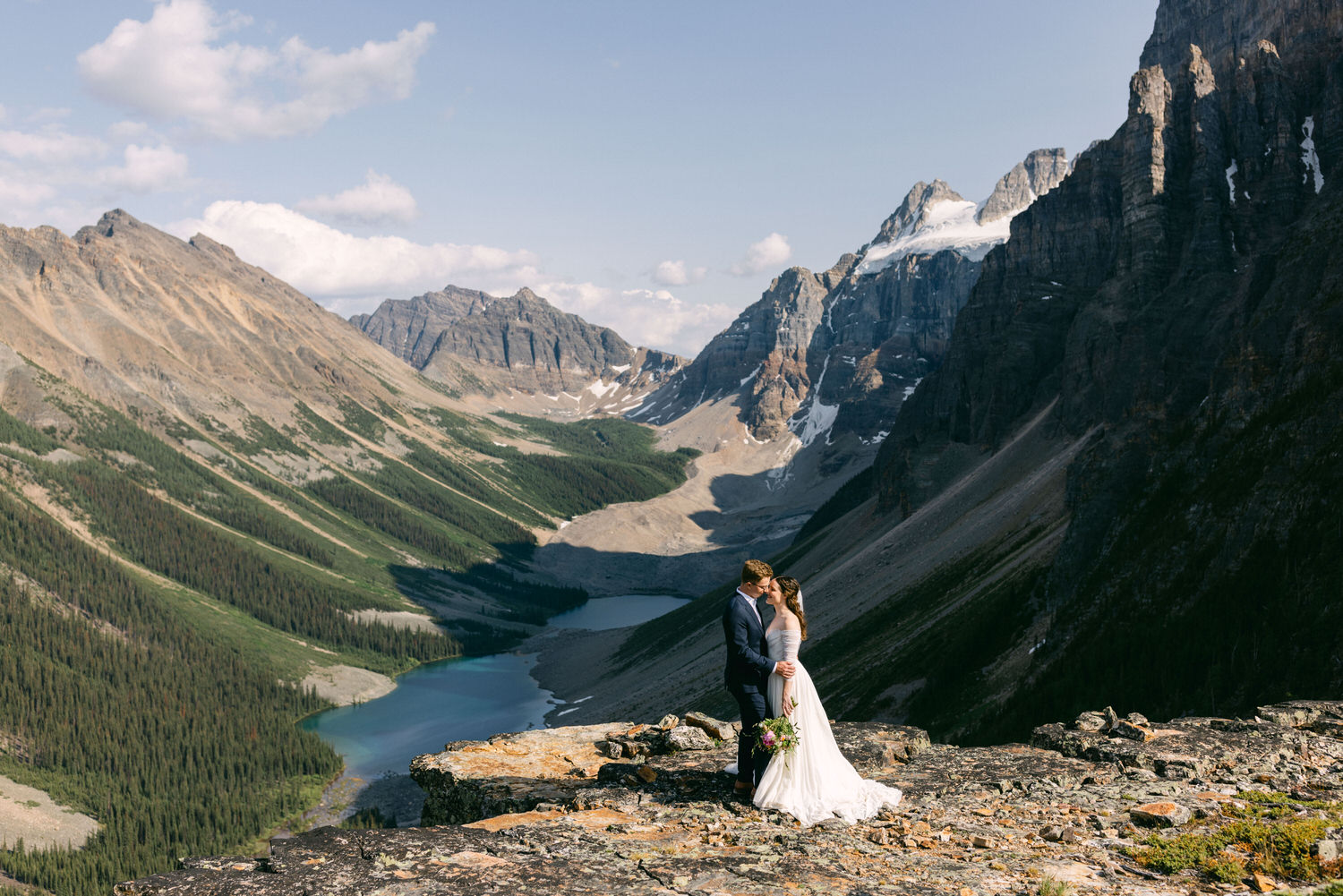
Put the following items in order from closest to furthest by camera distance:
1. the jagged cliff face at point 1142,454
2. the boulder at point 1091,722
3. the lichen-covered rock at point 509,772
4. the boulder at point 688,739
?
the lichen-covered rock at point 509,772 → the boulder at point 1091,722 → the boulder at point 688,739 → the jagged cliff face at point 1142,454

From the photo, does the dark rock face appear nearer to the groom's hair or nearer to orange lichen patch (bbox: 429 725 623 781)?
the groom's hair

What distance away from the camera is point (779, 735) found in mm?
16250

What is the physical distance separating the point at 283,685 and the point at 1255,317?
184 metres

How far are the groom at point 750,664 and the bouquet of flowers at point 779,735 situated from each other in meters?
0.51

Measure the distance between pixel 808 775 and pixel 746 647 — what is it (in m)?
2.71

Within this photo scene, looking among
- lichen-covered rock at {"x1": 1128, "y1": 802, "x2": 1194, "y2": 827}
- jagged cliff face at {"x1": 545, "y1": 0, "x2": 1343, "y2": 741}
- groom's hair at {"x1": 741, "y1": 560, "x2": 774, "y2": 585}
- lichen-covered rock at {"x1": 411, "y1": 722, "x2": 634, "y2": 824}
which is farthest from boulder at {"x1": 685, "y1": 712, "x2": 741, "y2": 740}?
jagged cliff face at {"x1": 545, "y1": 0, "x2": 1343, "y2": 741}

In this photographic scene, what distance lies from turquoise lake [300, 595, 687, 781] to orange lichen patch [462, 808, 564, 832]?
135 m

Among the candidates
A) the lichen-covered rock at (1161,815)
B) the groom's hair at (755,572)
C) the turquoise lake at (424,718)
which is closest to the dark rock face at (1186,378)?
the lichen-covered rock at (1161,815)

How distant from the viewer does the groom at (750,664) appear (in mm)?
16703

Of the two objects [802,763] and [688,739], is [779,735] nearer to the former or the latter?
[802,763]

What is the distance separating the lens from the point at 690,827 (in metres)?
15.9

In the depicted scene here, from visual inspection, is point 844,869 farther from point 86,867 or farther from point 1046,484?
point 86,867

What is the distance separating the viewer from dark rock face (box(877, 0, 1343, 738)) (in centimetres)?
3850

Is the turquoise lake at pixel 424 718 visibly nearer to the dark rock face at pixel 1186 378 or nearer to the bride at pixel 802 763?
the dark rock face at pixel 1186 378
